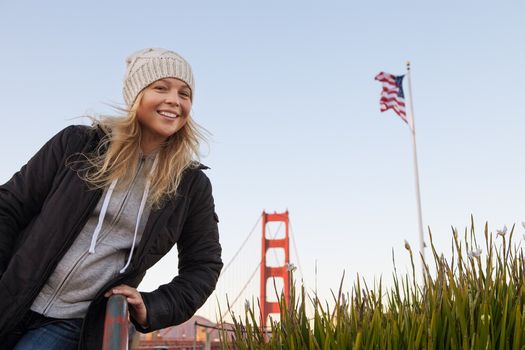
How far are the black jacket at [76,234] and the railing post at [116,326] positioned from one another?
20cm

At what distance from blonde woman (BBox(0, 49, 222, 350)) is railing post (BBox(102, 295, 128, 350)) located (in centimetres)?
13

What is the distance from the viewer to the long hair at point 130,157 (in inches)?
61.1

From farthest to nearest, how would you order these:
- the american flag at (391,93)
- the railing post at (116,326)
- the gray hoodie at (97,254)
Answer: the american flag at (391,93), the gray hoodie at (97,254), the railing post at (116,326)

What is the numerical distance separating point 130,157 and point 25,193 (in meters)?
0.28

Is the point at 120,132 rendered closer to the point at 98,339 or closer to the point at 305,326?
the point at 98,339

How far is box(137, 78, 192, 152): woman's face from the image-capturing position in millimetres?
1600

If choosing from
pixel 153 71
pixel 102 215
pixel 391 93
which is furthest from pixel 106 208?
pixel 391 93

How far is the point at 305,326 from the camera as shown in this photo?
1.51 metres

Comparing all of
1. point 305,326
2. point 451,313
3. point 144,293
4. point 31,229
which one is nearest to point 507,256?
point 451,313

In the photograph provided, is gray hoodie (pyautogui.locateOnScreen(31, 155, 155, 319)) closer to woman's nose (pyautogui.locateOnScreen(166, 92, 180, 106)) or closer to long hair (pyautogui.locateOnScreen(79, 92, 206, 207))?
long hair (pyautogui.locateOnScreen(79, 92, 206, 207))

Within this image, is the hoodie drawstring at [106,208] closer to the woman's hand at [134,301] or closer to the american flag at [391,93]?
the woman's hand at [134,301]

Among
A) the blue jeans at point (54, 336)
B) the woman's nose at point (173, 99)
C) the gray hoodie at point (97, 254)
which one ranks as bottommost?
the blue jeans at point (54, 336)

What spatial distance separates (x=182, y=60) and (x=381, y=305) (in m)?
0.88

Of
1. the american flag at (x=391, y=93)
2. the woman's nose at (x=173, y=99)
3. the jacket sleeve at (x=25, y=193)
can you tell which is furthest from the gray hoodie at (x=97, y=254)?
the american flag at (x=391, y=93)
